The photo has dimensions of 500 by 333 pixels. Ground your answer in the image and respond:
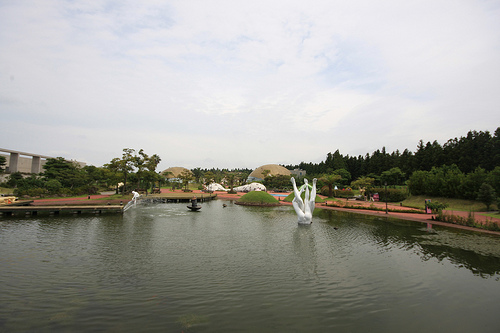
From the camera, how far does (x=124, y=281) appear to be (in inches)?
420

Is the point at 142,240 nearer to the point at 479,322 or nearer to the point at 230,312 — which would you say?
the point at 230,312

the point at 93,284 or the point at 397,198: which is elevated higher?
the point at 397,198

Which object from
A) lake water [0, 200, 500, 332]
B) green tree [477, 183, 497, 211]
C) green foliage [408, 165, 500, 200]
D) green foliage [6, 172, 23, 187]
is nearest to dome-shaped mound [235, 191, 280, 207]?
green foliage [408, 165, 500, 200]

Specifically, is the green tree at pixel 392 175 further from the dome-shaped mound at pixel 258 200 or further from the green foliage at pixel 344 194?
the dome-shaped mound at pixel 258 200

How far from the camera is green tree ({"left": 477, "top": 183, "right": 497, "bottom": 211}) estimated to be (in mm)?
28459

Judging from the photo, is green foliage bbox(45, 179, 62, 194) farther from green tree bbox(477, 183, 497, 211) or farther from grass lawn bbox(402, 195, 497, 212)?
green tree bbox(477, 183, 497, 211)

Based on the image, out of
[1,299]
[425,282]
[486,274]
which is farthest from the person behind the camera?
[486,274]

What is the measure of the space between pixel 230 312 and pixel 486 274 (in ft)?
42.9

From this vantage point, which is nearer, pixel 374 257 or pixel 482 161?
pixel 374 257

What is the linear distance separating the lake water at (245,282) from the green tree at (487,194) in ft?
41.1

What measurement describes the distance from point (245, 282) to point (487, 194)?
33032mm

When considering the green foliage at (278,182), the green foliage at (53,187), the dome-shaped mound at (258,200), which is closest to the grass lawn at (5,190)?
the green foliage at (53,187)

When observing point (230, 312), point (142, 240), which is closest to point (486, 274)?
point (230, 312)

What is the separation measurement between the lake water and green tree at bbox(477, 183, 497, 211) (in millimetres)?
12519
